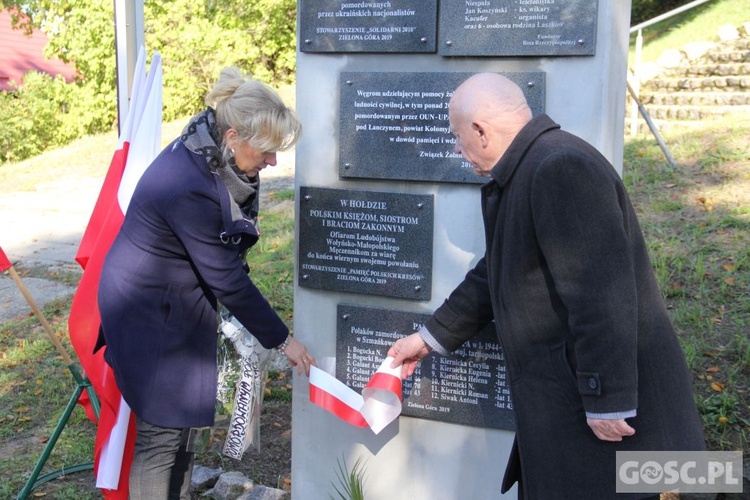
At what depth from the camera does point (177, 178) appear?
9.23 feet

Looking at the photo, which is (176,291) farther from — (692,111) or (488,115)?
(692,111)

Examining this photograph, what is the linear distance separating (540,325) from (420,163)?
1031mm

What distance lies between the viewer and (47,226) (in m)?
9.75

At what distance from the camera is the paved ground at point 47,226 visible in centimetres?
739

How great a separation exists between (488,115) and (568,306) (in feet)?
1.96

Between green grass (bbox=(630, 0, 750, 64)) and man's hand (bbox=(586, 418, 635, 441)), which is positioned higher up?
A: green grass (bbox=(630, 0, 750, 64))

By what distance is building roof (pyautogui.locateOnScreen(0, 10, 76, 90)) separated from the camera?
960 inches

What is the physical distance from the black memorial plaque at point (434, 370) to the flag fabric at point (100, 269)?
98cm

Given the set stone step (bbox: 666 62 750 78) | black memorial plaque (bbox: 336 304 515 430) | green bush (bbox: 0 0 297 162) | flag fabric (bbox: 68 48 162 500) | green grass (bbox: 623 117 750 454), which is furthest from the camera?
green bush (bbox: 0 0 297 162)

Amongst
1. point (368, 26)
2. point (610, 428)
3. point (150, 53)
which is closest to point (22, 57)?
point (150, 53)

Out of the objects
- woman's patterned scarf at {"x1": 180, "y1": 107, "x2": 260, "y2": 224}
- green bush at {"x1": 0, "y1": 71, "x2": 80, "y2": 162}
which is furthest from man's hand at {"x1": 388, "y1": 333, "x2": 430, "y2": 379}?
green bush at {"x1": 0, "y1": 71, "x2": 80, "y2": 162}

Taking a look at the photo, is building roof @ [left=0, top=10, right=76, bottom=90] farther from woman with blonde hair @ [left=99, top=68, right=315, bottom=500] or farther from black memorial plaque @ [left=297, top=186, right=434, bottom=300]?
woman with blonde hair @ [left=99, top=68, right=315, bottom=500]

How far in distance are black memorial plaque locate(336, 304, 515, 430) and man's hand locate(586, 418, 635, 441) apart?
901 mm

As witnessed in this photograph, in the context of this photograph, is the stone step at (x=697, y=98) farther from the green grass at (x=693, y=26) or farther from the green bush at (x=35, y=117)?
the green bush at (x=35, y=117)
